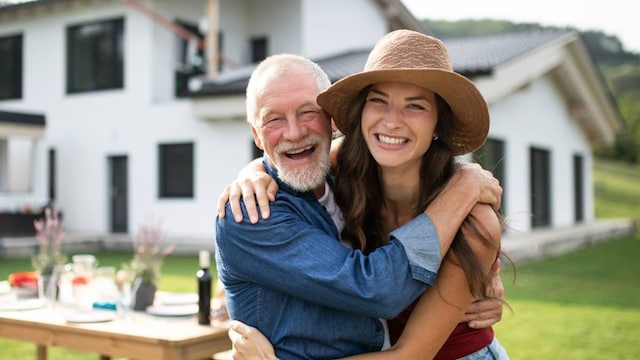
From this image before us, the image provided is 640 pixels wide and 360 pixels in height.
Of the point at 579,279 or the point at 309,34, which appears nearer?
the point at 579,279

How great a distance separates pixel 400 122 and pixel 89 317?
2.11 m

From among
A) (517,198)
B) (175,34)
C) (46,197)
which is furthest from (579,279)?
(46,197)

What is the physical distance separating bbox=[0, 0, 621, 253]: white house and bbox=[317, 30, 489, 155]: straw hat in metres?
11.2

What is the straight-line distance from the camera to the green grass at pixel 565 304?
5.66 m

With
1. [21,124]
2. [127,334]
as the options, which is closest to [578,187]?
[21,124]

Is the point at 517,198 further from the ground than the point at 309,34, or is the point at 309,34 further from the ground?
the point at 309,34

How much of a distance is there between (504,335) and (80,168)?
12.4 m

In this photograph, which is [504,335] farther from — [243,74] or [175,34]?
[175,34]

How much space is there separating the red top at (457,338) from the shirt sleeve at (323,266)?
0.84 ft

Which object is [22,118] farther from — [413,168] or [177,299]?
[413,168]

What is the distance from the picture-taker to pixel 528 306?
7.52 metres

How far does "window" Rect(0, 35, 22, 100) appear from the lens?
17.8 metres

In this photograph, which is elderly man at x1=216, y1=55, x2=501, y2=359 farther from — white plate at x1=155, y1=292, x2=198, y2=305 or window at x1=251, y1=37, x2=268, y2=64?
window at x1=251, y1=37, x2=268, y2=64

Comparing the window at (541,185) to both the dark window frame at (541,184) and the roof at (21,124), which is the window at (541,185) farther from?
the roof at (21,124)
